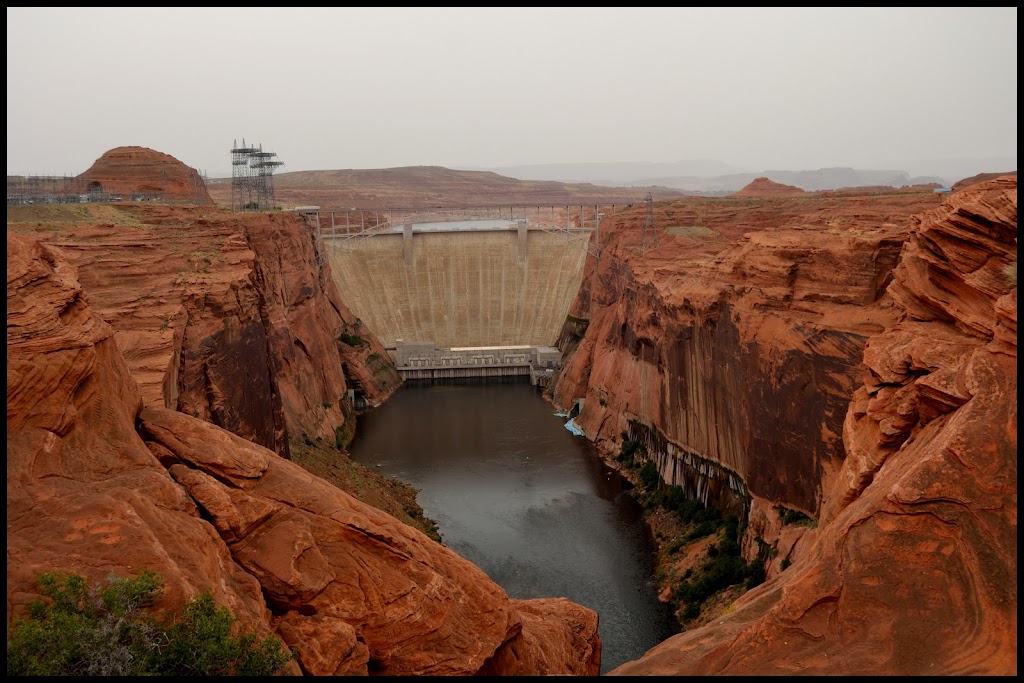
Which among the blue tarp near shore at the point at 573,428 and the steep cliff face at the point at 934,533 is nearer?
the steep cliff face at the point at 934,533

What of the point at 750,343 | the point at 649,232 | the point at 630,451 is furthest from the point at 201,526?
the point at 649,232

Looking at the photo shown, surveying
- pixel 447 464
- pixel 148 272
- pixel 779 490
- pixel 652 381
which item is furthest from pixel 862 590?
pixel 447 464

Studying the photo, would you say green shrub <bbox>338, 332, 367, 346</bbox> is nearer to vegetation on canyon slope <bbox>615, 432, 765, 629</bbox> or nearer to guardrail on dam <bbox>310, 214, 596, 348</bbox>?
guardrail on dam <bbox>310, 214, 596, 348</bbox>

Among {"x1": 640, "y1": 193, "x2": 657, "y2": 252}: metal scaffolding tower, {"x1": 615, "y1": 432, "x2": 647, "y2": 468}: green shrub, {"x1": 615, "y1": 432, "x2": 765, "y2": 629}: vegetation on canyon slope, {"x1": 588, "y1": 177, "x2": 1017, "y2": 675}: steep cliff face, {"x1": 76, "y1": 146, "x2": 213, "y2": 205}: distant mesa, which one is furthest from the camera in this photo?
{"x1": 76, "y1": 146, "x2": 213, "y2": 205}: distant mesa

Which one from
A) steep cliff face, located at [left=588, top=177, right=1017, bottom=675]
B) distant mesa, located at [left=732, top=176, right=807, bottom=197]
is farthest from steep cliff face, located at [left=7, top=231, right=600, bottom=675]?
distant mesa, located at [left=732, top=176, right=807, bottom=197]

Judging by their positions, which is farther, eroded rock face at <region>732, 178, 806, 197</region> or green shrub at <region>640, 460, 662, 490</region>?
eroded rock face at <region>732, 178, 806, 197</region>

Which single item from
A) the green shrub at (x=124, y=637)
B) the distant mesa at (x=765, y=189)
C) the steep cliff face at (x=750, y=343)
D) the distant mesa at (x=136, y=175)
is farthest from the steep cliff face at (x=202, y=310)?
the distant mesa at (x=765, y=189)

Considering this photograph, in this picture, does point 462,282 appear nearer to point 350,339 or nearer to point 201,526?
point 350,339

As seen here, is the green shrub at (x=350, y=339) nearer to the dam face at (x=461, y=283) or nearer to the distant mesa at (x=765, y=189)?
the dam face at (x=461, y=283)
